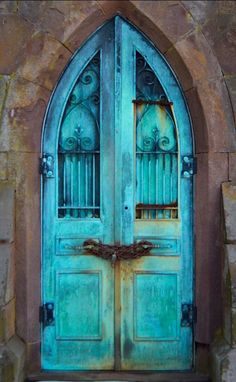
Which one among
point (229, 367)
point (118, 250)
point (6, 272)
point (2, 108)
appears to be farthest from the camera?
point (118, 250)

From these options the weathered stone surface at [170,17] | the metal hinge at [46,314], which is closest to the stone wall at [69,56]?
the weathered stone surface at [170,17]

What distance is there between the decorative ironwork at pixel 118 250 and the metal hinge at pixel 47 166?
61cm

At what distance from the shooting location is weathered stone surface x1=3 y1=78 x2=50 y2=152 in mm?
3916

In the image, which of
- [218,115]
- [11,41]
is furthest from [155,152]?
[11,41]

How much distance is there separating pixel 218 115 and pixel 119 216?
3.54 feet

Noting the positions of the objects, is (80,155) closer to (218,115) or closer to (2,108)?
(2,108)

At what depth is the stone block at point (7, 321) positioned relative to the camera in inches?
148

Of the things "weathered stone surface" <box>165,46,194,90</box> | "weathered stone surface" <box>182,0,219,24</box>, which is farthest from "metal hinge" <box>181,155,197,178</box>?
"weathered stone surface" <box>182,0,219,24</box>

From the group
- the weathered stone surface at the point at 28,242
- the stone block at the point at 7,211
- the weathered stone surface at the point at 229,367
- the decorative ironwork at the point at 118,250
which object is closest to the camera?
the weathered stone surface at the point at 229,367

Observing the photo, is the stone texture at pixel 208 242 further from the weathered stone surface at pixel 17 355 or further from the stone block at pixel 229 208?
the weathered stone surface at pixel 17 355

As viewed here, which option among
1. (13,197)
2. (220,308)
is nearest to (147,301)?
(220,308)

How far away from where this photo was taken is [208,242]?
13.1ft

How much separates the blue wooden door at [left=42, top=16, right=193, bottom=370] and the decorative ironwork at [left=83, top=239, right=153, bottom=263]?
0.02 m

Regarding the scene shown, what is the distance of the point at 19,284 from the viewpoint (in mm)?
4008
